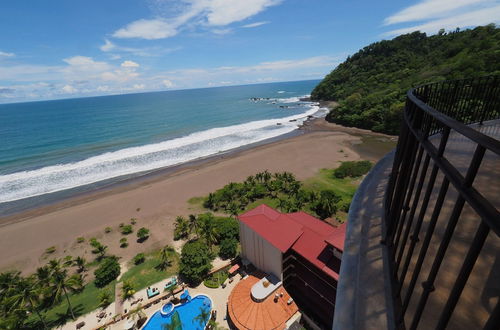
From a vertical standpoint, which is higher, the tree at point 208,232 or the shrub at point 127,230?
the tree at point 208,232

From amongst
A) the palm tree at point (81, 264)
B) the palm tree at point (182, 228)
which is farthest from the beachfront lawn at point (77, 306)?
the palm tree at point (182, 228)

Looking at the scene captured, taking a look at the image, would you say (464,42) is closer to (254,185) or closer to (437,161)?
(254,185)

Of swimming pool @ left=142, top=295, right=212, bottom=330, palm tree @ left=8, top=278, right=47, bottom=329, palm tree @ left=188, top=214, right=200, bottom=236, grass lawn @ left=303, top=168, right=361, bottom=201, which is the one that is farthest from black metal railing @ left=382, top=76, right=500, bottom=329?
grass lawn @ left=303, top=168, right=361, bottom=201

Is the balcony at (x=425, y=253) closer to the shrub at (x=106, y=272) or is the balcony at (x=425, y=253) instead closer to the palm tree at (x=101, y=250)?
the shrub at (x=106, y=272)

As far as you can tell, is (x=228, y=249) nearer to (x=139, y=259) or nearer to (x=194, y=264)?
(x=194, y=264)

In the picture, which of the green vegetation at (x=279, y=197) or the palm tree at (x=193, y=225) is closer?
the palm tree at (x=193, y=225)

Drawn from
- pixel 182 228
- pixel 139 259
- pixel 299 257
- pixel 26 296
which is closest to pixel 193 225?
pixel 182 228
